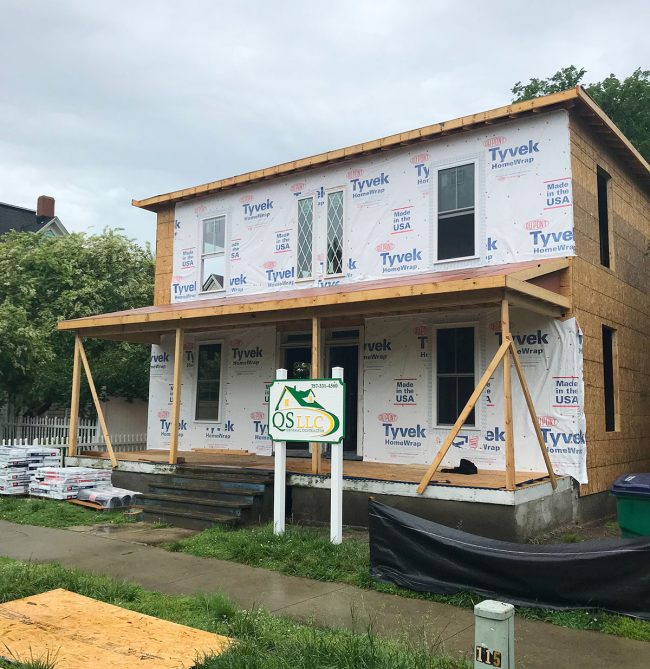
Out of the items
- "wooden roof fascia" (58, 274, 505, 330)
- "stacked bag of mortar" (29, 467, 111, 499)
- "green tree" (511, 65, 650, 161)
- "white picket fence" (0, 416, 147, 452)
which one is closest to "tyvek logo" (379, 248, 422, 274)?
→ "wooden roof fascia" (58, 274, 505, 330)

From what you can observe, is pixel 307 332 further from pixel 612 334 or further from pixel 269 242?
pixel 612 334

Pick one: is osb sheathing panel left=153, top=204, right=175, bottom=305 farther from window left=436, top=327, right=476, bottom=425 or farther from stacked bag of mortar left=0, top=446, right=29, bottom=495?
window left=436, top=327, right=476, bottom=425

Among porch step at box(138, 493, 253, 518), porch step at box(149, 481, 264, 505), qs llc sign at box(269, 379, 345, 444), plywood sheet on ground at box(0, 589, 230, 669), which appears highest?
qs llc sign at box(269, 379, 345, 444)

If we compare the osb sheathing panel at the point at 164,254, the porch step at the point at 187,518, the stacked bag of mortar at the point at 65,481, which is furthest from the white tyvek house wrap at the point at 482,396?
the osb sheathing panel at the point at 164,254

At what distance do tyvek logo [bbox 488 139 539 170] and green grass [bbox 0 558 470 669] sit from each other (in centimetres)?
832

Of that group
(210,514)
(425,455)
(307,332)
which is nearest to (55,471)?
(210,514)

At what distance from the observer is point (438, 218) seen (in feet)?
39.1

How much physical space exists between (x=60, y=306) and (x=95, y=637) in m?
16.2

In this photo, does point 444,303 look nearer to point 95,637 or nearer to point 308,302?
point 308,302

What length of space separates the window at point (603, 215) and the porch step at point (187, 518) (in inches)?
317

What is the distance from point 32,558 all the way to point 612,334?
9.87 m

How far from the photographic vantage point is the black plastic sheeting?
5.53 m

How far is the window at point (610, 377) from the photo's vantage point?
11844 mm

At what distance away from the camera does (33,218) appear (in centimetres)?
3191
